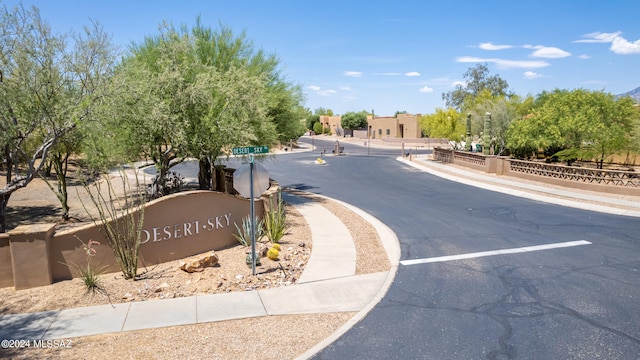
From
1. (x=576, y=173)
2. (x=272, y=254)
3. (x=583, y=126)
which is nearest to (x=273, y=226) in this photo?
(x=272, y=254)

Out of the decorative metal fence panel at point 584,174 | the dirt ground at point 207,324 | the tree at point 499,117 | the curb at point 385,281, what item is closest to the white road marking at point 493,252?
the curb at point 385,281

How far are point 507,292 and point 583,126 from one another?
24578 millimetres

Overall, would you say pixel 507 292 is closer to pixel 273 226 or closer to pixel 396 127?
pixel 273 226

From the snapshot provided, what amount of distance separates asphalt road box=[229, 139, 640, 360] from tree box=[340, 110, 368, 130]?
95682mm

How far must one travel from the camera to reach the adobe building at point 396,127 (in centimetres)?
8431

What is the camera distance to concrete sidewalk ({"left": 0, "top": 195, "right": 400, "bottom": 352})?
7424mm

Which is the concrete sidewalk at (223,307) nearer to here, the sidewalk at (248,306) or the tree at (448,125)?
the sidewalk at (248,306)

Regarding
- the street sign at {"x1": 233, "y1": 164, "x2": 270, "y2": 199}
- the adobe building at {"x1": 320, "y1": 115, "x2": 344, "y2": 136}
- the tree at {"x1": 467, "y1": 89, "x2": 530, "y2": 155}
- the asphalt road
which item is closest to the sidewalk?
the asphalt road

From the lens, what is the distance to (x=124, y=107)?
1320 centimetres

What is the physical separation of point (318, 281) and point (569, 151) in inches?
1080

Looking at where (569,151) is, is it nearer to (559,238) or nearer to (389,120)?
(559,238)

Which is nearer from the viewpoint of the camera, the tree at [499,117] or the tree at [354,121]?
the tree at [499,117]

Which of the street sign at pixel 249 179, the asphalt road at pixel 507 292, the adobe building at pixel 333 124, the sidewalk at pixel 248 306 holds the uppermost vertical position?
the adobe building at pixel 333 124

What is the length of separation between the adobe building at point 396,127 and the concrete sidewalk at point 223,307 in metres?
76.0
